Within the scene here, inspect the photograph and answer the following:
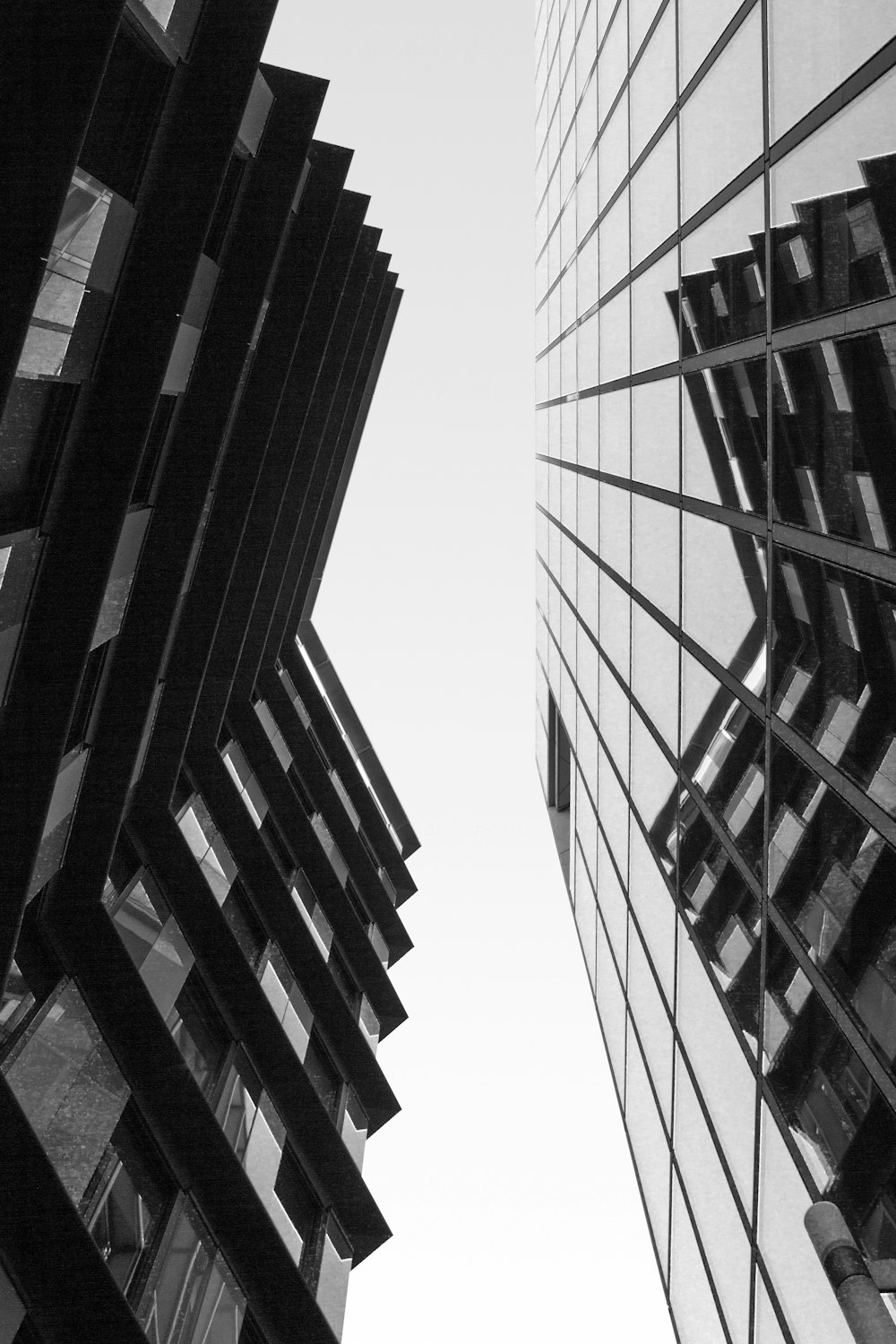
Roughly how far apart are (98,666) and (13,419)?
5.52m

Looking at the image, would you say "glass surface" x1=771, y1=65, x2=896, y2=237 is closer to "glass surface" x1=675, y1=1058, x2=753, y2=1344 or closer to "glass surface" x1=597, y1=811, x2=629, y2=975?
"glass surface" x1=675, y1=1058, x2=753, y2=1344

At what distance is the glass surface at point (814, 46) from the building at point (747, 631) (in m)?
0.04

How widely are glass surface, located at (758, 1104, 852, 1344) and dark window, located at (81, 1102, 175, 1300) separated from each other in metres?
7.28

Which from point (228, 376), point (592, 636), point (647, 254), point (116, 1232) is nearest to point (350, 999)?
point (592, 636)

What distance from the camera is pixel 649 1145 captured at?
56.0 feet

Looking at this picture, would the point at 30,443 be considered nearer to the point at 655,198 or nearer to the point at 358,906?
the point at 655,198

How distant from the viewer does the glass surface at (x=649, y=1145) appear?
52.6ft

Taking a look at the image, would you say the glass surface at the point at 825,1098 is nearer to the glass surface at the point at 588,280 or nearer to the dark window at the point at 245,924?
the dark window at the point at 245,924

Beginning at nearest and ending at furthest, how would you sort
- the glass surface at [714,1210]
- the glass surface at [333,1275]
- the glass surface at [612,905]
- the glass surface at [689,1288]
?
the glass surface at [714,1210], the glass surface at [689,1288], the glass surface at [333,1275], the glass surface at [612,905]

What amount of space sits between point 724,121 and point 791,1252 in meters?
11.9

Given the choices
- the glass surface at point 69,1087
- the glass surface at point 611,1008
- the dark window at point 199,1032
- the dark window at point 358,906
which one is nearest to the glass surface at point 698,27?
the glass surface at point 69,1087

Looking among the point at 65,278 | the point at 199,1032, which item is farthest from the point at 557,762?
the point at 65,278

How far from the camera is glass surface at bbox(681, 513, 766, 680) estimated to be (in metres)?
10.8

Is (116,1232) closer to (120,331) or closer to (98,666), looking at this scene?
(98,666)
